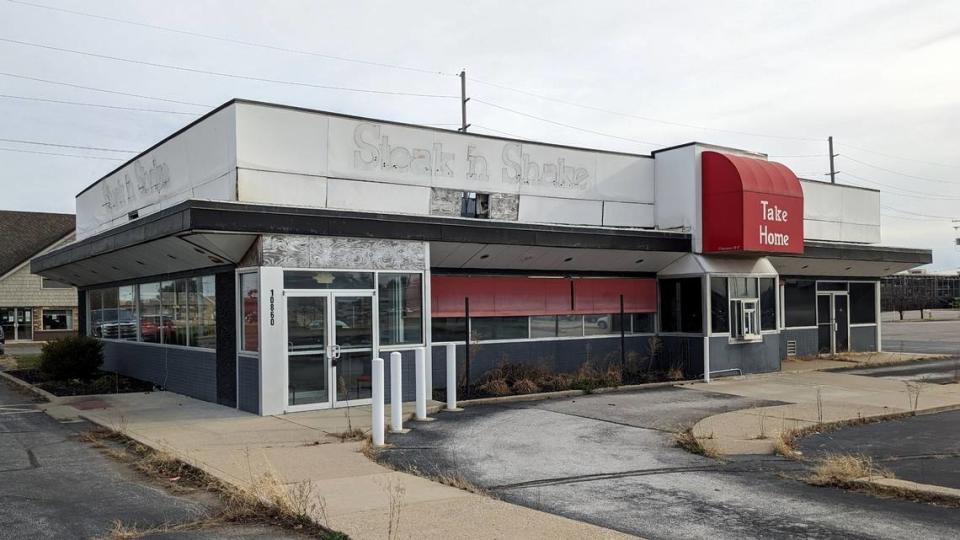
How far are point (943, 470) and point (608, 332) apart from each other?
1136 cm

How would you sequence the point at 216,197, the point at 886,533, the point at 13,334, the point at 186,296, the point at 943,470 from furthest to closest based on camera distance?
the point at 13,334 → the point at 186,296 → the point at 216,197 → the point at 943,470 → the point at 886,533

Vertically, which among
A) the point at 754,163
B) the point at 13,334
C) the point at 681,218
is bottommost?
the point at 13,334

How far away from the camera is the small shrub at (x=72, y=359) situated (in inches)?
844

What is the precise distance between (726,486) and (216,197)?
10862 millimetres

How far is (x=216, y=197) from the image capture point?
15.6 m

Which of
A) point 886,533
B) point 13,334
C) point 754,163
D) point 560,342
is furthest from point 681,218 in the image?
point 13,334

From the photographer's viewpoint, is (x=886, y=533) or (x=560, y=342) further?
(x=560, y=342)

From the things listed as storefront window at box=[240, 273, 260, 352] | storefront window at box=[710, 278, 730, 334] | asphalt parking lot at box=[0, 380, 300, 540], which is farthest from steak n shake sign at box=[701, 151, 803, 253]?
asphalt parking lot at box=[0, 380, 300, 540]

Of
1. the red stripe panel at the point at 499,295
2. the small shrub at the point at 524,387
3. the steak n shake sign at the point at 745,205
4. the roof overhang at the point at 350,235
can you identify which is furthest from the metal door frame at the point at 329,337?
the steak n shake sign at the point at 745,205

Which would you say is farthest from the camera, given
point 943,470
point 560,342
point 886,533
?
point 560,342

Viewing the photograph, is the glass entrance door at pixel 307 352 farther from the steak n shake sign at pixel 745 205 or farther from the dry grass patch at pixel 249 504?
the steak n shake sign at pixel 745 205

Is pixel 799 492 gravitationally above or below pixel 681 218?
below

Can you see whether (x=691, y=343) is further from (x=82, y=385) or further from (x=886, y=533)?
(x=82, y=385)

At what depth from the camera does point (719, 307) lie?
67.5ft
